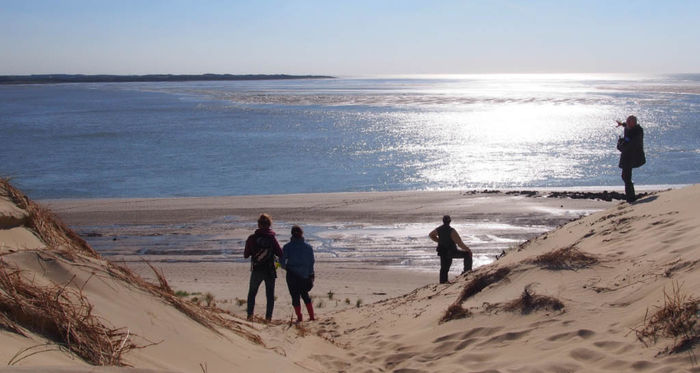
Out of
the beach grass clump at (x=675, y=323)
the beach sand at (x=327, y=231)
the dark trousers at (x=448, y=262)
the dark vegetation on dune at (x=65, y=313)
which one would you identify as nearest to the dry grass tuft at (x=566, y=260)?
the beach grass clump at (x=675, y=323)

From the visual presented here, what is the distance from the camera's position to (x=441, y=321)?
6984mm

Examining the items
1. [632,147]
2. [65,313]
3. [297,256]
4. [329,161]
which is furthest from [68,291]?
[329,161]

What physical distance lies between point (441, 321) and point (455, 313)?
0.18 m

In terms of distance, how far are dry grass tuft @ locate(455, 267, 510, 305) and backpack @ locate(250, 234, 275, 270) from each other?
2.28m

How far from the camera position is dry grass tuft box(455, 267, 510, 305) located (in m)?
7.57

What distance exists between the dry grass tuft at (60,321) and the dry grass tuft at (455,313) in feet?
11.5

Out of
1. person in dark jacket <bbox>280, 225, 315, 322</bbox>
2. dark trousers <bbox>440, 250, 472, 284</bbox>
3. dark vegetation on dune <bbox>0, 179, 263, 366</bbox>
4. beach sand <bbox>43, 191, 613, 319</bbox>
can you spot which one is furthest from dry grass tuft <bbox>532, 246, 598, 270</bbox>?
dark vegetation on dune <bbox>0, 179, 263, 366</bbox>

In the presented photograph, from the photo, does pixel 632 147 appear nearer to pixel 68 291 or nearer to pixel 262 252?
pixel 262 252

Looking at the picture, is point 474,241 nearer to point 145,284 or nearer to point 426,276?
point 426,276

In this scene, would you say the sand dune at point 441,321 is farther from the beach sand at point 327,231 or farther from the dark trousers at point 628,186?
the beach sand at point 327,231

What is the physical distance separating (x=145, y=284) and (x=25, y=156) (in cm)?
3208

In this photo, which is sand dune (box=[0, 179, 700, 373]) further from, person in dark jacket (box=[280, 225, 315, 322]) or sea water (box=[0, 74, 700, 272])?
sea water (box=[0, 74, 700, 272])

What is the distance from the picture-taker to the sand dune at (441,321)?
15.1 feet

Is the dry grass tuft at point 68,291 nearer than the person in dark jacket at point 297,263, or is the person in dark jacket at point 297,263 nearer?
the dry grass tuft at point 68,291
